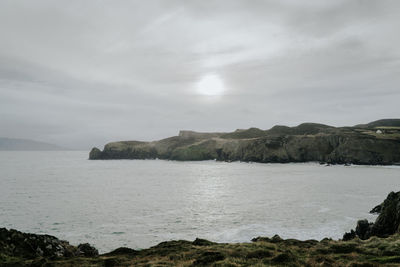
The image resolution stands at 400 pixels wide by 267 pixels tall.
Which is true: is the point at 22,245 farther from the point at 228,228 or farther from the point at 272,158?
the point at 272,158

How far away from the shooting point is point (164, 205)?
4397 centimetres

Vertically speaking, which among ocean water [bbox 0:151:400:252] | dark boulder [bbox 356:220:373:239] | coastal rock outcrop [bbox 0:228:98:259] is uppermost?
coastal rock outcrop [bbox 0:228:98:259]

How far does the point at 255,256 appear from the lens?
16.7 metres

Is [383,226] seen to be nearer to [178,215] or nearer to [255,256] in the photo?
[255,256]

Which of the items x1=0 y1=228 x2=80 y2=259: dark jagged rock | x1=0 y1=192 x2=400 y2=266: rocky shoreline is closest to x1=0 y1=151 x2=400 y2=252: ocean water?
x1=0 y1=228 x2=80 y2=259: dark jagged rock

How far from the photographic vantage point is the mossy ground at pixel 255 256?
1530 centimetres

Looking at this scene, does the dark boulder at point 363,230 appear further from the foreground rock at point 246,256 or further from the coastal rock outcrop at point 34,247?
the coastal rock outcrop at point 34,247

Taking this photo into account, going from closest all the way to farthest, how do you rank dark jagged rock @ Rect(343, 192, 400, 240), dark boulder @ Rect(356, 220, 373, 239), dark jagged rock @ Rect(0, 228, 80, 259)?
dark jagged rock @ Rect(0, 228, 80, 259), dark jagged rock @ Rect(343, 192, 400, 240), dark boulder @ Rect(356, 220, 373, 239)

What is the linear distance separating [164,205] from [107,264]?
90.4 feet

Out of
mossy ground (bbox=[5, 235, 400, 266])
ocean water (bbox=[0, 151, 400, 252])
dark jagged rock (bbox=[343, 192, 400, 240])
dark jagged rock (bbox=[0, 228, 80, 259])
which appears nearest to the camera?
mossy ground (bbox=[5, 235, 400, 266])

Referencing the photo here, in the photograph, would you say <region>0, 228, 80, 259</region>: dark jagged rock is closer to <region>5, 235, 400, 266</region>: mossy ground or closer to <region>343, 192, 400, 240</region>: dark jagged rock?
<region>5, 235, 400, 266</region>: mossy ground

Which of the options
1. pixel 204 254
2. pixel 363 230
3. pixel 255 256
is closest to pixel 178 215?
pixel 204 254

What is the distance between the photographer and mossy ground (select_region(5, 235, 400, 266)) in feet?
50.2

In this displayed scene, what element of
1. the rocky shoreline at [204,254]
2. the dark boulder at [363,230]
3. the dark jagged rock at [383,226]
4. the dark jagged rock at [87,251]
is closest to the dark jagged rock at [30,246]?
the rocky shoreline at [204,254]
